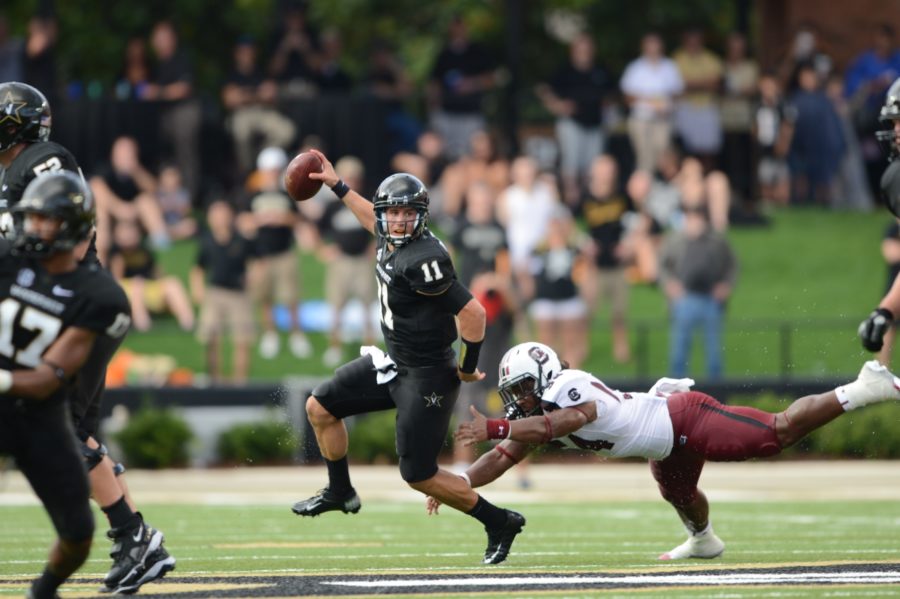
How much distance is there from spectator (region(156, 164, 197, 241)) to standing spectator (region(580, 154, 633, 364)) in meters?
5.02

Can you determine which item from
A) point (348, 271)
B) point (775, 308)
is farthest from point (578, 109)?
point (348, 271)

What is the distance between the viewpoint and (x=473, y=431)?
326 inches

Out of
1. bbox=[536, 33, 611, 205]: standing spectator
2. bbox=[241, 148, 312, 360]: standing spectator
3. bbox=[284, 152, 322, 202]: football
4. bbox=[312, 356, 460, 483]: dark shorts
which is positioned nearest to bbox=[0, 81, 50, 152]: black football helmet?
bbox=[284, 152, 322, 202]: football

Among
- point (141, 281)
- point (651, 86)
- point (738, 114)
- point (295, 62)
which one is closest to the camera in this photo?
point (141, 281)

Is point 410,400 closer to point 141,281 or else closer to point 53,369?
point 53,369

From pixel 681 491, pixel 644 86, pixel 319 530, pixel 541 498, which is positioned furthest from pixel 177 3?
pixel 681 491

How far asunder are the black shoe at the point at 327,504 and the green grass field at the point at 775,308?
8447mm

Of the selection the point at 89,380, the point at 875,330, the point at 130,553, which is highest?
the point at 875,330

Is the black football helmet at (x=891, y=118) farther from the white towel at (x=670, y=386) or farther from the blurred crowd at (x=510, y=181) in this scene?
the blurred crowd at (x=510, y=181)

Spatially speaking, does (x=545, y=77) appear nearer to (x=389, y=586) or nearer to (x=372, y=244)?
(x=372, y=244)

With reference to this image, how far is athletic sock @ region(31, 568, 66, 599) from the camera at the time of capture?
6.89 meters

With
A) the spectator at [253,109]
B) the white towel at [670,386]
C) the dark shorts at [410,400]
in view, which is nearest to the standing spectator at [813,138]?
the spectator at [253,109]

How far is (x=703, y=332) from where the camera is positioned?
57.1ft

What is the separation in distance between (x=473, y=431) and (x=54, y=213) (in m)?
2.45
